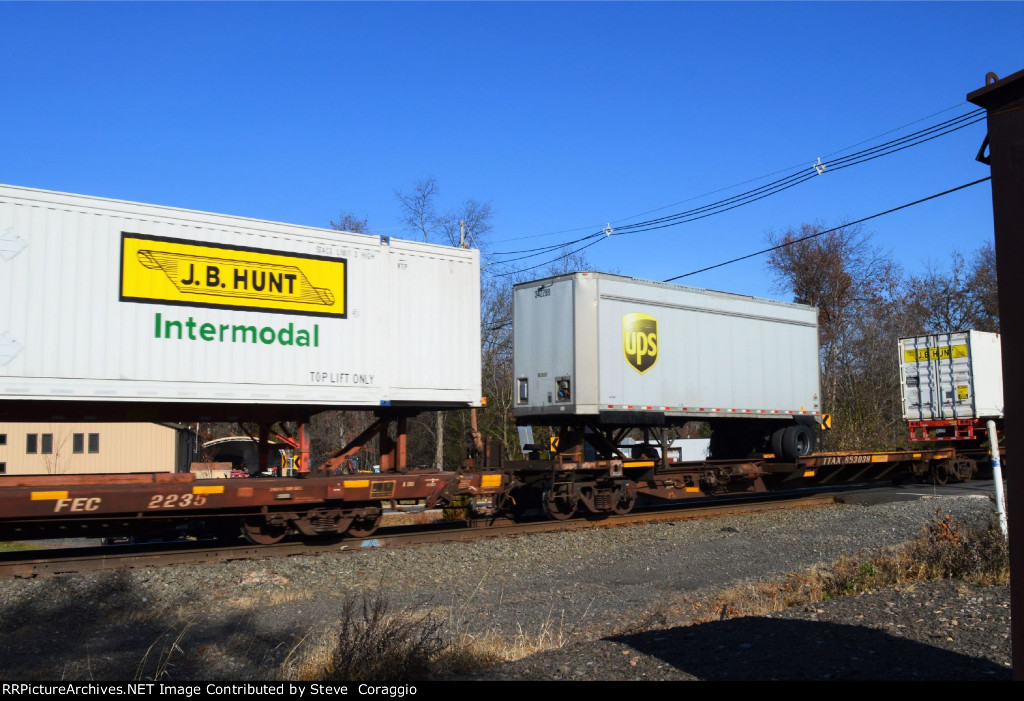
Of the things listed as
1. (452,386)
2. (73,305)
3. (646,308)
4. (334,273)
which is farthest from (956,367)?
(73,305)

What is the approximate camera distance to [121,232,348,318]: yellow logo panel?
1052 cm

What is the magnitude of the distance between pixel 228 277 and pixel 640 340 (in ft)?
24.1

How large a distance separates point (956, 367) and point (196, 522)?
67.8ft

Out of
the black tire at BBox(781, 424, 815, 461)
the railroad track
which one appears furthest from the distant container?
the railroad track

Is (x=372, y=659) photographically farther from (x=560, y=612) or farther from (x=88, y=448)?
(x=88, y=448)

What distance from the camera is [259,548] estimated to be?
11070mm

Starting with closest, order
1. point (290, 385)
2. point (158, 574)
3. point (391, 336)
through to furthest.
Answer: point (158, 574) < point (290, 385) < point (391, 336)

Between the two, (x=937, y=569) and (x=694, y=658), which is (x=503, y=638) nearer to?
(x=694, y=658)

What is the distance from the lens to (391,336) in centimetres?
1238

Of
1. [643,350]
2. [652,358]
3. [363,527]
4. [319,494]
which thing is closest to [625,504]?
[652,358]

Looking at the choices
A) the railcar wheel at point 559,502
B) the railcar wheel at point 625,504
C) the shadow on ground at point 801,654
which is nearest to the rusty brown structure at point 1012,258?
the shadow on ground at point 801,654

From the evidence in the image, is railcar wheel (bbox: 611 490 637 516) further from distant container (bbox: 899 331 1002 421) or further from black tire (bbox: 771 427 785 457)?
distant container (bbox: 899 331 1002 421)

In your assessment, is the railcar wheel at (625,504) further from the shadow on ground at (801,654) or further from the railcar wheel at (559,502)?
the shadow on ground at (801,654)

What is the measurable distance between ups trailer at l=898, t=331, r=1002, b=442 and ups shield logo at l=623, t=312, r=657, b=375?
12564mm
